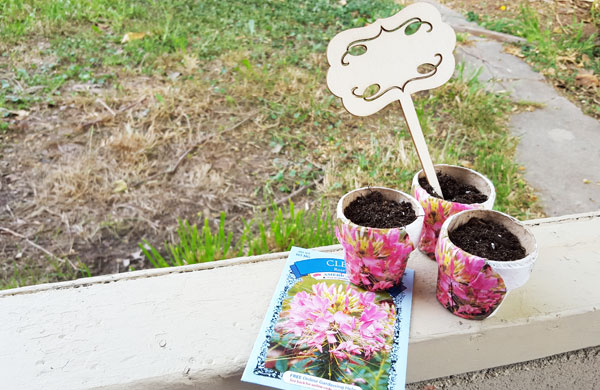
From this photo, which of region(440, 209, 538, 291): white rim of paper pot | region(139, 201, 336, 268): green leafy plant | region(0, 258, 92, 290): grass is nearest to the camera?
region(440, 209, 538, 291): white rim of paper pot

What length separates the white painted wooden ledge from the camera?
75 centimetres

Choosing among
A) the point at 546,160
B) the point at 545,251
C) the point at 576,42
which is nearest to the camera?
the point at 545,251

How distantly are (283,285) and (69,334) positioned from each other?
1.25 feet

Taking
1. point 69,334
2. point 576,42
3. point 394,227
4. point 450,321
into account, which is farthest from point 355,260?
point 576,42

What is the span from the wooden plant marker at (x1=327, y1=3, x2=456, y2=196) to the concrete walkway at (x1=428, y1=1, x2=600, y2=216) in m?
1.04

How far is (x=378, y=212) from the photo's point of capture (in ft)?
2.78

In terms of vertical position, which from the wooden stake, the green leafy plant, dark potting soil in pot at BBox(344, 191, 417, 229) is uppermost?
the wooden stake

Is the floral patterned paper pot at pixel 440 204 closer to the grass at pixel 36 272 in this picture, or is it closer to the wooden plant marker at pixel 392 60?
the wooden plant marker at pixel 392 60

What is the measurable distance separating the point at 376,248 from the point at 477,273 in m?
0.16

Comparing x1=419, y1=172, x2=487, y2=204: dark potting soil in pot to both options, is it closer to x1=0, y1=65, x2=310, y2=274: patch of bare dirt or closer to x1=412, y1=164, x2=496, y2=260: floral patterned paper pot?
x1=412, y1=164, x2=496, y2=260: floral patterned paper pot

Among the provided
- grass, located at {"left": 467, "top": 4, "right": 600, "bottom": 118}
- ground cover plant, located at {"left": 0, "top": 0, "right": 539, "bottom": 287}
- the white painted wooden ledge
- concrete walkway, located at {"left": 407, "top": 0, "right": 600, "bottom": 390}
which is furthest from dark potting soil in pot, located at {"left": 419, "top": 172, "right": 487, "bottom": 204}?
grass, located at {"left": 467, "top": 4, "right": 600, "bottom": 118}

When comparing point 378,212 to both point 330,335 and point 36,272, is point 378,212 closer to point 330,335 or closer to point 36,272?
point 330,335

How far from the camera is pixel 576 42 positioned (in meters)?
2.71

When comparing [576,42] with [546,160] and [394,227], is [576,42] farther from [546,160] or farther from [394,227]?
[394,227]
